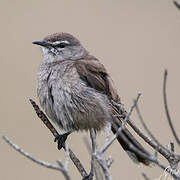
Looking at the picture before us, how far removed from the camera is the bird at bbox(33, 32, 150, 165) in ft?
17.6

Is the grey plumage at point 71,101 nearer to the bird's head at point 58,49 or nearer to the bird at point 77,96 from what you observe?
the bird at point 77,96

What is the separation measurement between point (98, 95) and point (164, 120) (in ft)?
10.2

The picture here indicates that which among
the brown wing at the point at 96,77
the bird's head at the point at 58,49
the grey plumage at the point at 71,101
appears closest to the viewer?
the grey plumage at the point at 71,101

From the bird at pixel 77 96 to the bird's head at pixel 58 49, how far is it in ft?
0.07

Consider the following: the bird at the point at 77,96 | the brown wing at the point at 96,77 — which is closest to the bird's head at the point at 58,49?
the bird at the point at 77,96

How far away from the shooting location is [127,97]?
871cm

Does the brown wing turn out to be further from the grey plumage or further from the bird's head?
the bird's head

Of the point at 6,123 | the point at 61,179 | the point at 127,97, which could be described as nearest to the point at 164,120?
the point at 127,97

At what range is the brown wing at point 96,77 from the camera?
5.66 m

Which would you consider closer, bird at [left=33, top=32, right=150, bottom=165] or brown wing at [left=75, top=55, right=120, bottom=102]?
bird at [left=33, top=32, right=150, bottom=165]

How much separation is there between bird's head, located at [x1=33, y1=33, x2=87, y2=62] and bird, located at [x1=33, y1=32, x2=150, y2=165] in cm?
2

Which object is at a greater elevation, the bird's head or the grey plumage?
the bird's head

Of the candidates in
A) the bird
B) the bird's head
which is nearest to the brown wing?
the bird

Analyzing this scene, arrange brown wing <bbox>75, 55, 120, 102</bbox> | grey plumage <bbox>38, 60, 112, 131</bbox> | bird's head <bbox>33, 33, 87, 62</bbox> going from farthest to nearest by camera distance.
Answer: bird's head <bbox>33, 33, 87, 62</bbox> < brown wing <bbox>75, 55, 120, 102</bbox> < grey plumage <bbox>38, 60, 112, 131</bbox>
